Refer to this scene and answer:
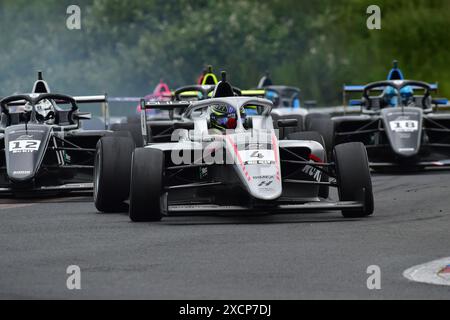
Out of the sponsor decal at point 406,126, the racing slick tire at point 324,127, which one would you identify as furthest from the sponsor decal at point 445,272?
the racing slick tire at point 324,127

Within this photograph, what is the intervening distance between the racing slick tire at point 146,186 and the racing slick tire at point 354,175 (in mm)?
1930

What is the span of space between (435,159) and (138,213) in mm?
9339

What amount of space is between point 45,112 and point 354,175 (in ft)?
20.4

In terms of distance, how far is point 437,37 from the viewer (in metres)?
42.0

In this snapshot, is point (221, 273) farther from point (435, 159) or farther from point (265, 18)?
point (265, 18)

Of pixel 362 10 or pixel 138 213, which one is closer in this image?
pixel 138 213

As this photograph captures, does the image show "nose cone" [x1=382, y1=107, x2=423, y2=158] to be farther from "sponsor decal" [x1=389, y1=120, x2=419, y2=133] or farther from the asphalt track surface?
the asphalt track surface

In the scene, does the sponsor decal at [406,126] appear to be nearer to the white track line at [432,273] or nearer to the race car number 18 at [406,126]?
the race car number 18 at [406,126]

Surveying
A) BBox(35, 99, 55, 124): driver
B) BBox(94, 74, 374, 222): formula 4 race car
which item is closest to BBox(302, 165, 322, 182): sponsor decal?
BBox(94, 74, 374, 222): formula 4 race car

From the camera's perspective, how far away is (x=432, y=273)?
9.65 meters

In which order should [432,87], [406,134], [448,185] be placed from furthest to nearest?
[432,87], [406,134], [448,185]

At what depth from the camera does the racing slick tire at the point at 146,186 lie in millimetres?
13227

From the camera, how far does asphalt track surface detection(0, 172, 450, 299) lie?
29.1 feet
